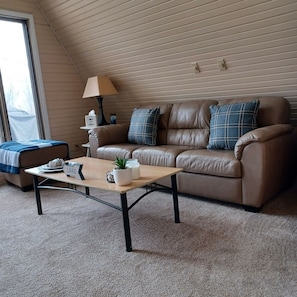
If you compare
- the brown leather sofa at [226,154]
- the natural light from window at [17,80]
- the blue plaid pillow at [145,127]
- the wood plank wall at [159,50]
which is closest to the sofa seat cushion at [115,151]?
the brown leather sofa at [226,154]

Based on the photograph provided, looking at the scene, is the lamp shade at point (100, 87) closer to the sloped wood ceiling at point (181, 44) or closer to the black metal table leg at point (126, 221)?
the sloped wood ceiling at point (181, 44)

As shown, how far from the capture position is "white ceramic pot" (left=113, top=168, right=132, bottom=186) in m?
1.86

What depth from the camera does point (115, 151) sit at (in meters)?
3.23

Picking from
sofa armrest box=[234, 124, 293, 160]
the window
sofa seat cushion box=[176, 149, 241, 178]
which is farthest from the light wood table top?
the window

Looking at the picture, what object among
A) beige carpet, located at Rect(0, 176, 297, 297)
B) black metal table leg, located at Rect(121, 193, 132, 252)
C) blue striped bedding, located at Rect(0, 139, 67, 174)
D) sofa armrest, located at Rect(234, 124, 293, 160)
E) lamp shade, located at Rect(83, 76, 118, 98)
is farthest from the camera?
lamp shade, located at Rect(83, 76, 118, 98)

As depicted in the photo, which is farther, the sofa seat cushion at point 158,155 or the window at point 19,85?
the window at point 19,85

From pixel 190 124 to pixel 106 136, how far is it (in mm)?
1008

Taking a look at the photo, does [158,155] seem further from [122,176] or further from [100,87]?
[100,87]

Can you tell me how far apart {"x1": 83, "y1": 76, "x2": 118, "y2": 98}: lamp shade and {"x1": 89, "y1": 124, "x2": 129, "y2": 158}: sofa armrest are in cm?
51

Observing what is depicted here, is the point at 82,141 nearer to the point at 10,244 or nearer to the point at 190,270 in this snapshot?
the point at 10,244

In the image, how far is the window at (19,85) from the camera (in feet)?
12.4

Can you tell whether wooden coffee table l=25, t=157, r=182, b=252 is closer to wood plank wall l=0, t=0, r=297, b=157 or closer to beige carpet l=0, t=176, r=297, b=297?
beige carpet l=0, t=176, r=297, b=297

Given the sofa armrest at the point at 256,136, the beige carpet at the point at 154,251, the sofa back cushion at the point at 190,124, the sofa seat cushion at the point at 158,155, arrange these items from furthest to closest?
the sofa back cushion at the point at 190,124 → the sofa seat cushion at the point at 158,155 → the sofa armrest at the point at 256,136 → the beige carpet at the point at 154,251

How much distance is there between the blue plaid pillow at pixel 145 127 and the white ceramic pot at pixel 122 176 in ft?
4.72
